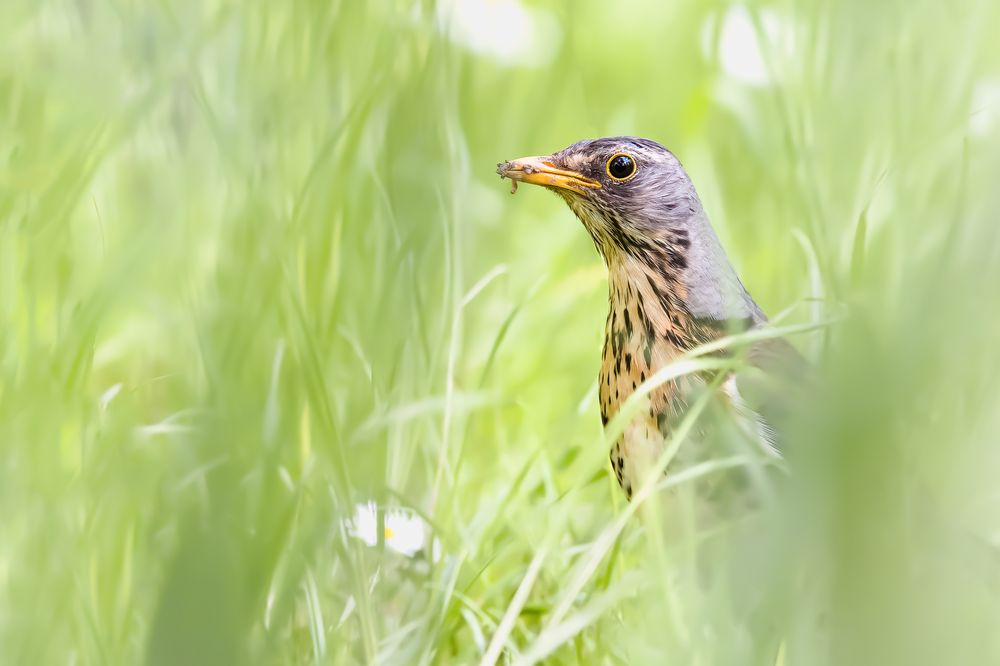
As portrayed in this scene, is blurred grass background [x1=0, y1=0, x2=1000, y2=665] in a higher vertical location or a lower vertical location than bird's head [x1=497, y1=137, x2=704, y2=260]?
lower

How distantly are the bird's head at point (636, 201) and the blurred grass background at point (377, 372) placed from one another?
7.6 inches

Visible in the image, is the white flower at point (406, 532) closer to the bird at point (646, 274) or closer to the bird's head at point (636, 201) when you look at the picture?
the bird at point (646, 274)

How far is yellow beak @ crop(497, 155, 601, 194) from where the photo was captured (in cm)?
236

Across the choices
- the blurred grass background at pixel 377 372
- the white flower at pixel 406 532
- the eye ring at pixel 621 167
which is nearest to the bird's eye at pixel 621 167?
the eye ring at pixel 621 167

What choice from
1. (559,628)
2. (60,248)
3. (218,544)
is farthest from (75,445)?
(218,544)

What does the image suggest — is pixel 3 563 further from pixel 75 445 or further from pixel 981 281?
→ pixel 981 281

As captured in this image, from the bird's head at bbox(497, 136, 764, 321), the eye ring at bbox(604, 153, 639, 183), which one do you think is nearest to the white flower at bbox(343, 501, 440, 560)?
the bird's head at bbox(497, 136, 764, 321)

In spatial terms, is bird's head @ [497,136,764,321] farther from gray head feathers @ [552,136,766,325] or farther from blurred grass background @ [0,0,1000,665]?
blurred grass background @ [0,0,1000,665]

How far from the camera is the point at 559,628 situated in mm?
1465

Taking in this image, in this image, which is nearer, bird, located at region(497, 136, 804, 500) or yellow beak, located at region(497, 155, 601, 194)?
bird, located at region(497, 136, 804, 500)

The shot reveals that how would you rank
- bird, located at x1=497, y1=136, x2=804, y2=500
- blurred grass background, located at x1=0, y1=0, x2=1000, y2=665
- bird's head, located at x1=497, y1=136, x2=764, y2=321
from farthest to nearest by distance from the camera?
bird's head, located at x1=497, y1=136, x2=764, y2=321
bird, located at x1=497, y1=136, x2=804, y2=500
blurred grass background, located at x1=0, y1=0, x2=1000, y2=665

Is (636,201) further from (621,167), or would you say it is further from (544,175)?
(544,175)

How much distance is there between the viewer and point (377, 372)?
4.06ft

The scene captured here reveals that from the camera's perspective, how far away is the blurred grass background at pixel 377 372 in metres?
0.75
